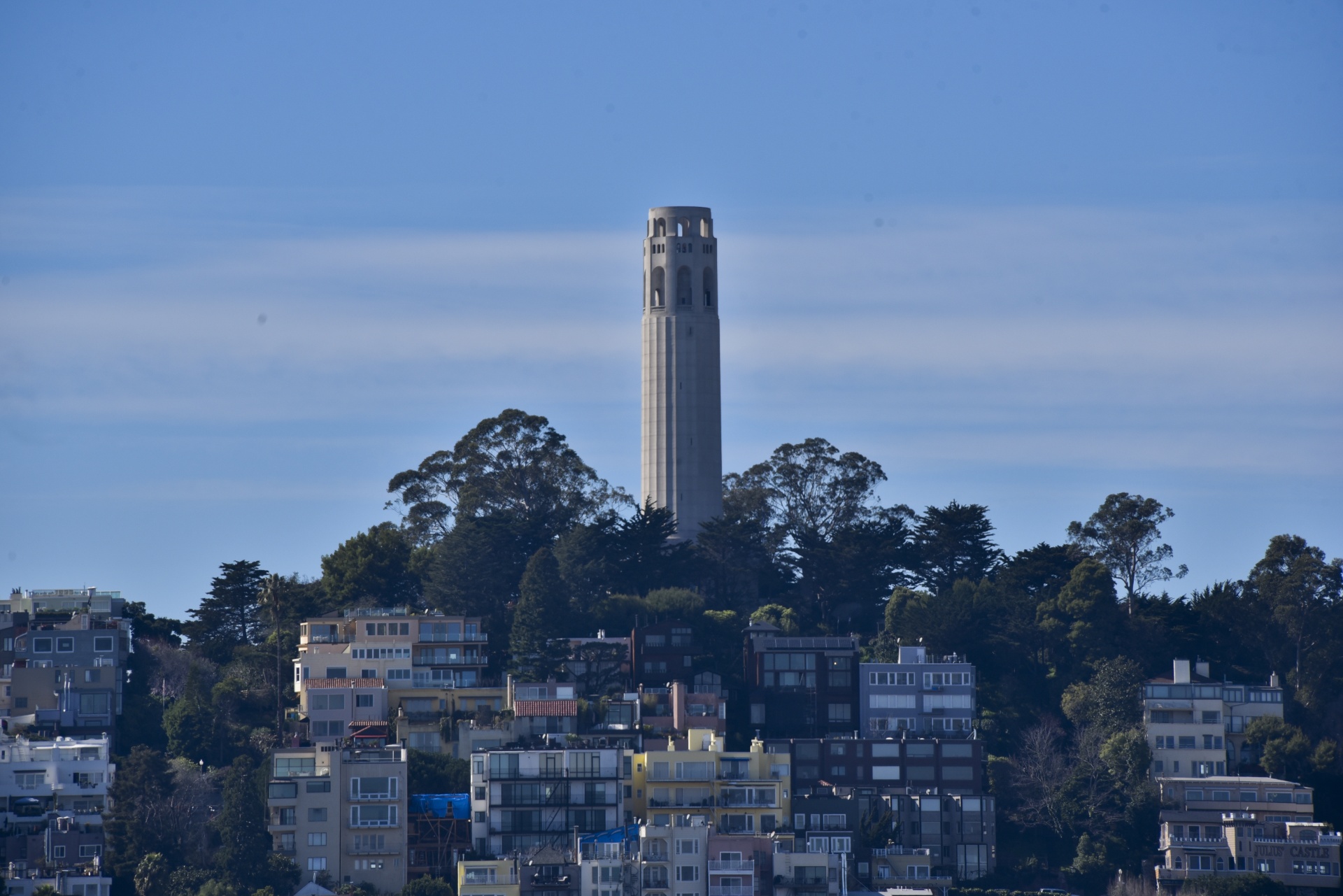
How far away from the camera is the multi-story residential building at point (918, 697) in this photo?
363 feet

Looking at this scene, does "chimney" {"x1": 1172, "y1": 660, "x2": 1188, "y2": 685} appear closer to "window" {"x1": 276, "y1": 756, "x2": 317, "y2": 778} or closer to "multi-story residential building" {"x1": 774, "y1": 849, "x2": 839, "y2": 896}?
"multi-story residential building" {"x1": 774, "y1": 849, "x2": 839, "y2": 896}

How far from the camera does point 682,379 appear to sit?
13025cm

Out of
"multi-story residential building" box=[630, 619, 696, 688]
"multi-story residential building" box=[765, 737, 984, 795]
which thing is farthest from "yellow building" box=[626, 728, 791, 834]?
"multi-story residential building" box=[630, 619, 696, 688]

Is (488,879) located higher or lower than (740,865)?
lower

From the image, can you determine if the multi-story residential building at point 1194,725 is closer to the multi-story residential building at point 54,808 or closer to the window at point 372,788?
the window at point 372,788

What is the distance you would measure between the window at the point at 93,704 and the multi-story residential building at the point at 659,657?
18.4 metres

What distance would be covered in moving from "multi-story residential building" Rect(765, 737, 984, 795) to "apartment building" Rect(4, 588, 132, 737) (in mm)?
23076

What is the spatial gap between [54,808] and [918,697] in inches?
1160

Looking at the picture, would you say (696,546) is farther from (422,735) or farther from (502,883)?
(502,883)

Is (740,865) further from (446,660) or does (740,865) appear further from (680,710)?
(446,660)

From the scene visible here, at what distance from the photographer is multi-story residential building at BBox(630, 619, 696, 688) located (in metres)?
113

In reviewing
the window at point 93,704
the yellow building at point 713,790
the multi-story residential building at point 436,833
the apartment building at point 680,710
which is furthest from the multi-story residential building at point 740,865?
the window at point 93,704

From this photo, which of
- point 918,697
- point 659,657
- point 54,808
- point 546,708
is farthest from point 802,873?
point 54,808

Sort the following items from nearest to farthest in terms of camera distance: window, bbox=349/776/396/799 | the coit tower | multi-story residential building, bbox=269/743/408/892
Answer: multi-story residential building, bbox=269/743/408/892 → window, bbox=349/776/396/799 → the coit tower
